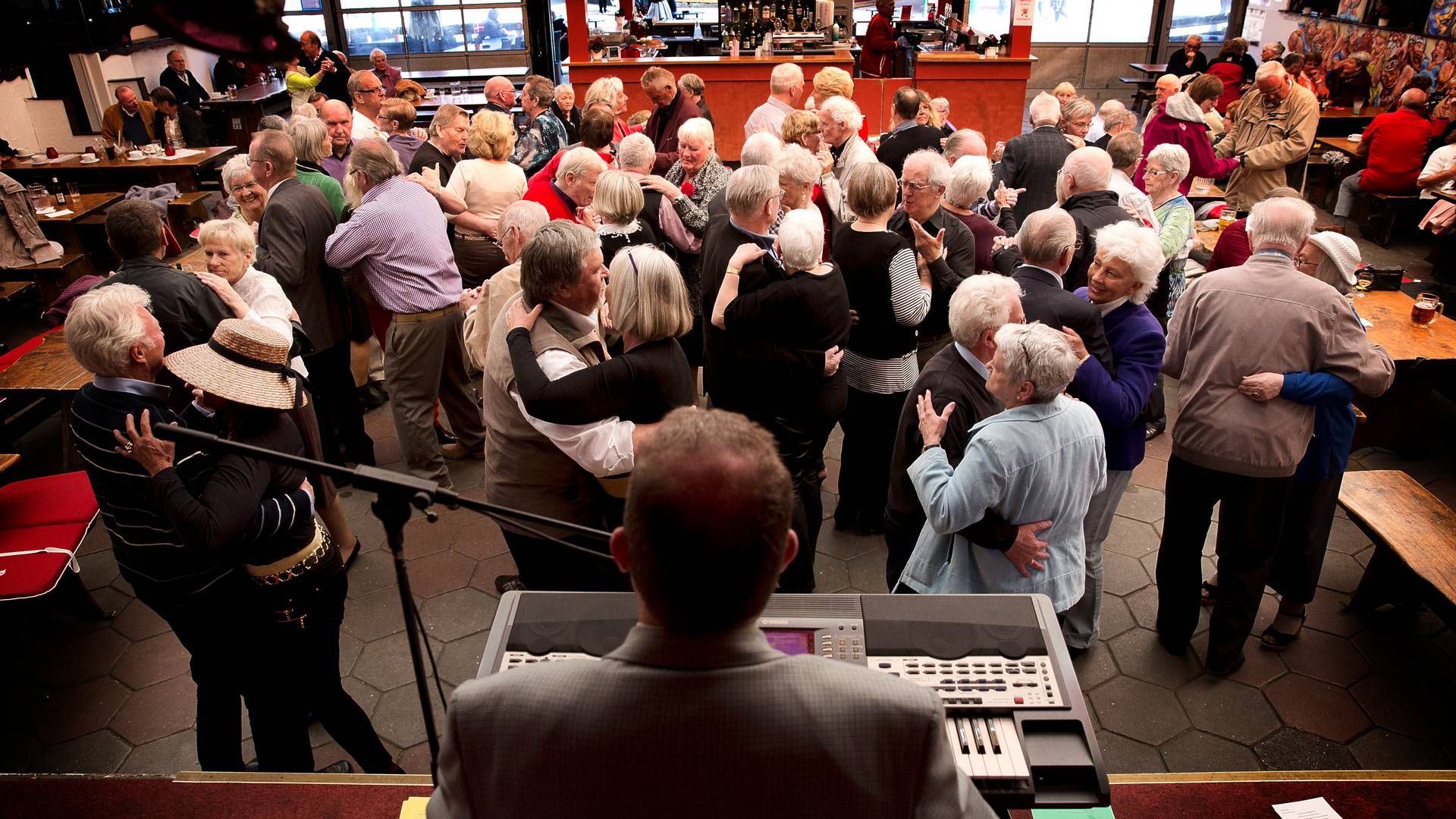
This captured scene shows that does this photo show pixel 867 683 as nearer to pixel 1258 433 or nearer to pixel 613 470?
pixel 613 470

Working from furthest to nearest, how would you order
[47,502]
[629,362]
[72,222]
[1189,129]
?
[72,222] → [1189,129] → [47,502] → [629,362]

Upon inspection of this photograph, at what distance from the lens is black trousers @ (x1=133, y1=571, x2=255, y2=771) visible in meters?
2.38

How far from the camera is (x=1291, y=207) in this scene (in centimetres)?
279

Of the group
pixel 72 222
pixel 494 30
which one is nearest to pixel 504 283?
pixel 72 222

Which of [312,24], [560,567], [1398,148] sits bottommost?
[560,567]

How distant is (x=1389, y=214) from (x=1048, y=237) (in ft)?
23.6

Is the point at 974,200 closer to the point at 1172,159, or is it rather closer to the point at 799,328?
the point at 1172,159

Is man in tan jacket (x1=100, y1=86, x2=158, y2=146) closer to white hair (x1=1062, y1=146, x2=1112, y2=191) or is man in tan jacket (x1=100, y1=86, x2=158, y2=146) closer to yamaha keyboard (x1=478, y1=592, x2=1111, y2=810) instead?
white hair (x1=1062, y1=146, x2=1112, y2=191)

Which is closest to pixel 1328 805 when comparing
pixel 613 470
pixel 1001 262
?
pixel 613 470

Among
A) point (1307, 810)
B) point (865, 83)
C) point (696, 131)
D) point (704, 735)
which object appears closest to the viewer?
point (704, 735)

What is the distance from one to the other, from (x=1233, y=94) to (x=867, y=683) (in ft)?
35.1

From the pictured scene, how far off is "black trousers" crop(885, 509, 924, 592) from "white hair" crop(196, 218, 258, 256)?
8.50 ft

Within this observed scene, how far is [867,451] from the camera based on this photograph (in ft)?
12.7

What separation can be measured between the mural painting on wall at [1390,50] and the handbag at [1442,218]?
2.50 m
